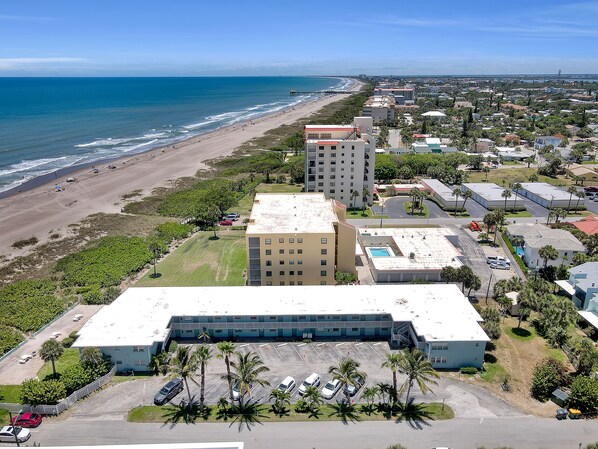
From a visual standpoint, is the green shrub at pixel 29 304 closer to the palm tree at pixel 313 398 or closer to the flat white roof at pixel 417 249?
the palm tree at pixel 313 398

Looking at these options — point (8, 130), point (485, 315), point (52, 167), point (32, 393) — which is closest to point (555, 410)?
point (485, 315)

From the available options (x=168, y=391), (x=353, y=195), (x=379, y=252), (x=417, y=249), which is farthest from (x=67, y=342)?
(x=353, y=195)

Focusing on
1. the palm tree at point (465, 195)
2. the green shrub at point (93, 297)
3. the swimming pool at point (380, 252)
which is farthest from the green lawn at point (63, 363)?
the palm tree at point (465, 195)

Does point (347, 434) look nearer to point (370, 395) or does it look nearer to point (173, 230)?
point (370, 395)

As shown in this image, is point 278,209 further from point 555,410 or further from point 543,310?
point 555,410

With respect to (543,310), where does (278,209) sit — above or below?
above
